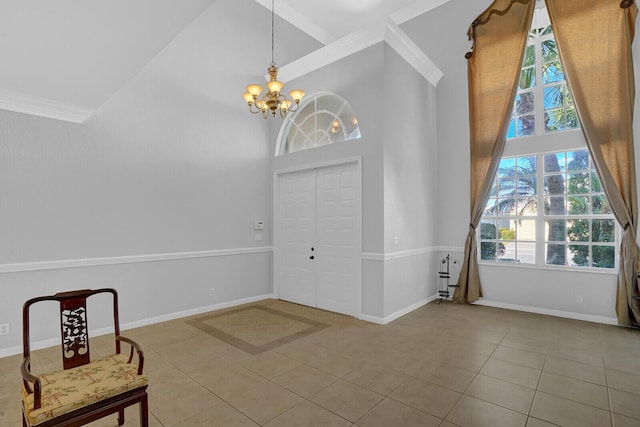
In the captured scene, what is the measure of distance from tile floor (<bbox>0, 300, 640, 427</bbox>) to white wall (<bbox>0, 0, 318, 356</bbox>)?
669 millimetres

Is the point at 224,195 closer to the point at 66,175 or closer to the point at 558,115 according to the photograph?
the point at 66,175

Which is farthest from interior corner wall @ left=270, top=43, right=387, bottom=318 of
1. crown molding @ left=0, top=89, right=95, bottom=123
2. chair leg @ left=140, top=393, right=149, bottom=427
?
crown molding @ left=0, top=89, right=95, bottom=123

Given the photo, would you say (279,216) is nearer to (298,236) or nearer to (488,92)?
(298,236)

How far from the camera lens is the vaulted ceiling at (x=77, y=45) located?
2.16m

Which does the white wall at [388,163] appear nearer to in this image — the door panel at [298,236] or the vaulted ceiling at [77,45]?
the door panel at [298,236]

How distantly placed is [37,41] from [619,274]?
6.48 metres

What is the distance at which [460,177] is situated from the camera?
222 inches

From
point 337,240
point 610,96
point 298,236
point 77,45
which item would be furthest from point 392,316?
point 77,45

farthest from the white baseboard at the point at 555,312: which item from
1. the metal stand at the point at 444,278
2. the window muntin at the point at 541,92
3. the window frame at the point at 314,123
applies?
the window frame at the point at 314,123

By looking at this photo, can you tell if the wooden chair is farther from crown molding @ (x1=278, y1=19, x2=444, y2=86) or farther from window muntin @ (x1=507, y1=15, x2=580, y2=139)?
window muntin @ (x1=507, y1=15, x2=580, y2=139)

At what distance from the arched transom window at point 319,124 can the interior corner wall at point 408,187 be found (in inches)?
25.8

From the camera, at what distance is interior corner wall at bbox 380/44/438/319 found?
4543 mm

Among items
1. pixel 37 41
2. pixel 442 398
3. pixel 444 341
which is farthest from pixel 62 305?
pixel 444 341

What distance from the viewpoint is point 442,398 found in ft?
8.26
